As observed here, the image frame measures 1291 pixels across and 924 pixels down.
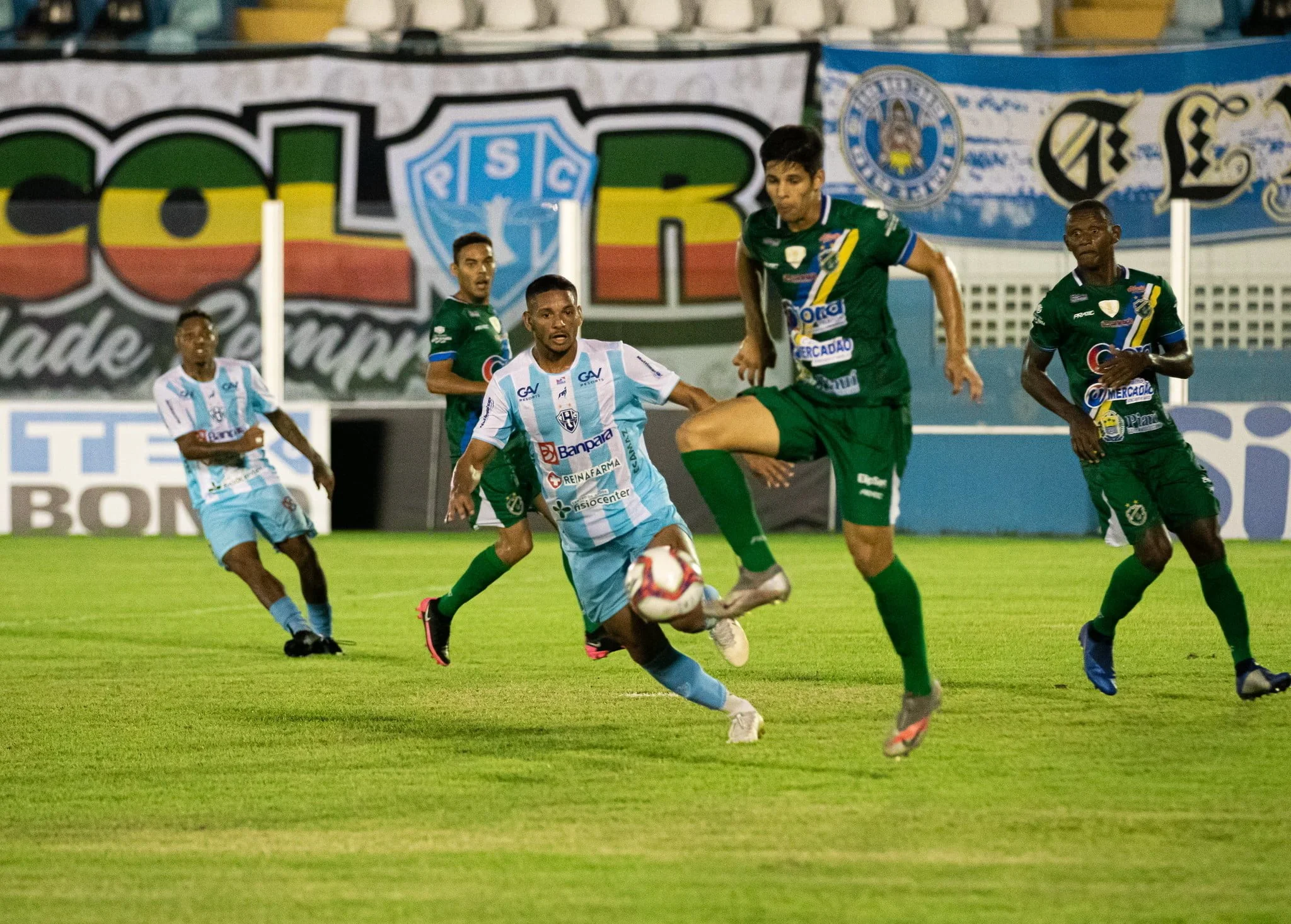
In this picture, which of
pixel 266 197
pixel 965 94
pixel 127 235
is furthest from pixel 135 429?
pixel 965 94

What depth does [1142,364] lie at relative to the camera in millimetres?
7477

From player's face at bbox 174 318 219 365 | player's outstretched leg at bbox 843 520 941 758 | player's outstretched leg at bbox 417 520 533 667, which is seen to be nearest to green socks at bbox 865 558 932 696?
player's outstretched leg at bbox 843 520 941 758

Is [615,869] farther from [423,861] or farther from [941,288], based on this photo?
[941,288]

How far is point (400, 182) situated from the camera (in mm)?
21078

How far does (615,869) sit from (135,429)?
13.5 meters

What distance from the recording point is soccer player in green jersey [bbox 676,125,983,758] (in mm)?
6078

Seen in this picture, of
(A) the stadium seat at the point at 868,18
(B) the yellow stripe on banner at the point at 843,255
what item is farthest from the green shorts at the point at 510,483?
(A) the stadium seat at the point at 868,18

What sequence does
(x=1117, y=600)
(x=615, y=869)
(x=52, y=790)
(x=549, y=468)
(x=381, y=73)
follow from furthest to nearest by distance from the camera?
(x=381, y=73)
(x=1117, y=600)
(x=549, y=468)
(x=52, y=790)
(x=615, y=869)

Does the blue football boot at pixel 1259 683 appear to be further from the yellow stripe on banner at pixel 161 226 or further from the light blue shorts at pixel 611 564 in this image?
the yellow stripe on banner at pixel 161 226

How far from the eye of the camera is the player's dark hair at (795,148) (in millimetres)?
6016

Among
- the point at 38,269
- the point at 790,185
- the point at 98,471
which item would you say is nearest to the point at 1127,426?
the point at 790,185

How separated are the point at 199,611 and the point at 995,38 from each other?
13705 mm

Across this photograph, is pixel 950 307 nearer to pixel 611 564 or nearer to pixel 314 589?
pixel 611 564

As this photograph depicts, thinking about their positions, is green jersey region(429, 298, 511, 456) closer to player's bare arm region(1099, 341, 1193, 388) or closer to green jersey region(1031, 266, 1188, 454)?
green jersey region(1031, 266, 1188, 454)
